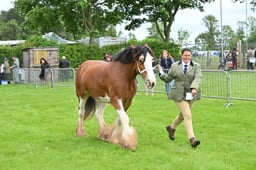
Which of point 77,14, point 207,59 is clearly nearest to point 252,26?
point 207,59

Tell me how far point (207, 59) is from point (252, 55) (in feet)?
17.1

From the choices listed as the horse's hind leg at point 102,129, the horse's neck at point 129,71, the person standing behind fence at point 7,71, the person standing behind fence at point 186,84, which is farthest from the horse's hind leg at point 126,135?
the person standing behind fence at point 7,71

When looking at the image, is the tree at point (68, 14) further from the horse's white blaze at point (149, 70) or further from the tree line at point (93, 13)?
the horse's white blaze at point (149, 70)

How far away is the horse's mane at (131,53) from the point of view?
26.8ft

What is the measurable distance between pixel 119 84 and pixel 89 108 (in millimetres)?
1682

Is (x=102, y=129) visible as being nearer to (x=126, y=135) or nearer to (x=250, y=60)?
(x=126, y=135)

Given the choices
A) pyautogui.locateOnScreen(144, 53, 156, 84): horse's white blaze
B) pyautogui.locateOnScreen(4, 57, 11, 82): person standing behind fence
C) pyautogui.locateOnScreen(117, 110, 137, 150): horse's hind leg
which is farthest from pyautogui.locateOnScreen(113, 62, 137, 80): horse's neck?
pyautogui.locateOnScreen(4, 57, 11, 82): person standing behind fence

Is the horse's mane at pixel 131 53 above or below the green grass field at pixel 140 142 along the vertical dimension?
above

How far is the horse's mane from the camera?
8172 millimetres

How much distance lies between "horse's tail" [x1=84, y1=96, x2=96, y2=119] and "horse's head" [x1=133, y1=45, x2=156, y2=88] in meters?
1.89

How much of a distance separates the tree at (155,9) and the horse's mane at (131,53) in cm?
2768

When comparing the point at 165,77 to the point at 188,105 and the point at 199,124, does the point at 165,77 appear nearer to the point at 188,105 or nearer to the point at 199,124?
the point at 188,105

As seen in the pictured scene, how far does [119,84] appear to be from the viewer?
8.35 metres

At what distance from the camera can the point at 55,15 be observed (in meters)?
34.8
